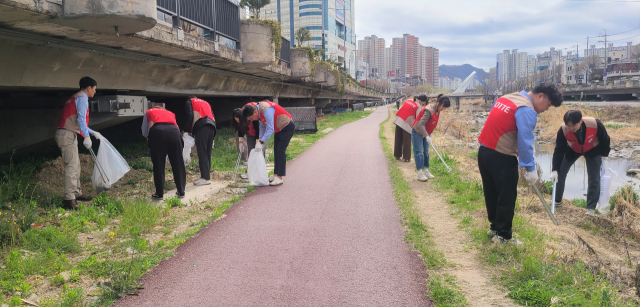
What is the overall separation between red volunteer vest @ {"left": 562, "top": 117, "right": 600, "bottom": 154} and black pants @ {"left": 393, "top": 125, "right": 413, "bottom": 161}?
468 centimetres

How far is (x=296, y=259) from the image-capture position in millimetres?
4707

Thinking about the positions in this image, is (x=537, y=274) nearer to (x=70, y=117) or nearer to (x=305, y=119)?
(x=70, y=117)

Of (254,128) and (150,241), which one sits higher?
(254,128)

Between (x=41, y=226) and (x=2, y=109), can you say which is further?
(x=2, y=109)

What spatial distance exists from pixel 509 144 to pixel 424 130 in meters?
4.22

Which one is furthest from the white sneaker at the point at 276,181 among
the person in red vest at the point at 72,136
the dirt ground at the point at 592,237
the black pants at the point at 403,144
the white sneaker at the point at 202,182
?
the black pants at the point at 403,144

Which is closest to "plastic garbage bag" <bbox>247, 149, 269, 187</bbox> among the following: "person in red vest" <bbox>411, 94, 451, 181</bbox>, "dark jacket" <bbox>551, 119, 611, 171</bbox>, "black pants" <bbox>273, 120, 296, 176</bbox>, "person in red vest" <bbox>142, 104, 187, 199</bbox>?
"black pants" <bbox>273, 120, 296, 176</bbox>

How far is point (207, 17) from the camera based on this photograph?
11.3 metres

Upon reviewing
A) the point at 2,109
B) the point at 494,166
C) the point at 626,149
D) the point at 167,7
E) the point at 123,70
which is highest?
the point at 167,7

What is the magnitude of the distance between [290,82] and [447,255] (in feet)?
66.1

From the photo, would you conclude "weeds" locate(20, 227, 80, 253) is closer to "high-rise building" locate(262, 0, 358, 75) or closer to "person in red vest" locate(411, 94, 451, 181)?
"person in red vest" locate(411, 94, 451, 181)

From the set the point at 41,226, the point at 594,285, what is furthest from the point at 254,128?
the point at 594,285

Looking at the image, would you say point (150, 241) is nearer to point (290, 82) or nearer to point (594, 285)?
point (594, 285)

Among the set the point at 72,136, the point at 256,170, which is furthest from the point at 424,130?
the point at 72,136
